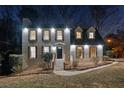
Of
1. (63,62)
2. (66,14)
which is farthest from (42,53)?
(66,14)

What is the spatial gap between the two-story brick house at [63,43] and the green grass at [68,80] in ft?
12.1

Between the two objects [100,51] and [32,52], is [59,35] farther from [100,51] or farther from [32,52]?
[100,51]

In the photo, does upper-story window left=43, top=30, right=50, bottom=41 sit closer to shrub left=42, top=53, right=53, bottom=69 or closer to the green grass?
shrub left=42, top=53, right=53, bottom=69

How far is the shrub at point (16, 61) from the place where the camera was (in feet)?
59.2

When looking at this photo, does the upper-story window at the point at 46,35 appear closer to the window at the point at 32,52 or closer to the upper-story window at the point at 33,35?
the upper-story window at the point at 33,35

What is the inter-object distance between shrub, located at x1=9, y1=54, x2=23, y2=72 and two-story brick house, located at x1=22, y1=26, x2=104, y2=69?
3.27 feet

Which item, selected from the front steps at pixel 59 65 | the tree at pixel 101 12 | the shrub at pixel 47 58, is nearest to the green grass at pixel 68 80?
the front steps at pixel 59 65

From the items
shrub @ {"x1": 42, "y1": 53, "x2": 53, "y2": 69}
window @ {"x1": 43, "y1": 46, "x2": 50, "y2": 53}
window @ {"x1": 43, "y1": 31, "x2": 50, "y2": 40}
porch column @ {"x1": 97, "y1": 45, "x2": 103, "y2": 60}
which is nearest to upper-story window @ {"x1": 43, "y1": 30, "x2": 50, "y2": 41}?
window @ {"x1": 43, "y1": 31, "x2": 50, "y2": 40}

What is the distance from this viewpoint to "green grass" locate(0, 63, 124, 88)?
14.5 meters

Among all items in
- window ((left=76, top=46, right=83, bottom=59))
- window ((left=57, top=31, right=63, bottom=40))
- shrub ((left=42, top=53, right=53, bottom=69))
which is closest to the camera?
shrub ((left=42, top=53, right=53, bottom=69))
